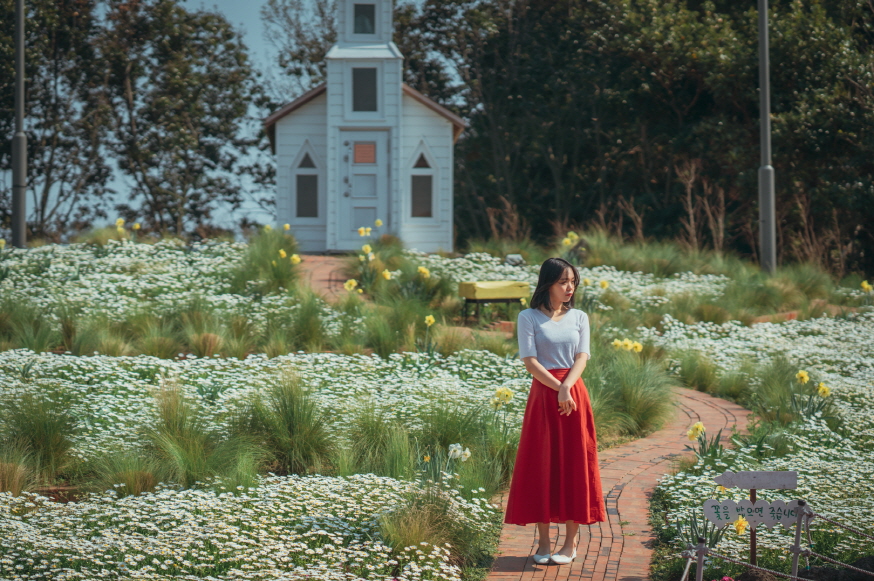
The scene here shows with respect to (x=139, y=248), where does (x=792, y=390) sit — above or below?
below

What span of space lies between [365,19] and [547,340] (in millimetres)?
15904

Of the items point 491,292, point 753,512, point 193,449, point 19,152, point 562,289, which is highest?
point 19,152

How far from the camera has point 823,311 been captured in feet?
48.4

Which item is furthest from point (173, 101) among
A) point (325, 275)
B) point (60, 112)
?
point (325, 275)

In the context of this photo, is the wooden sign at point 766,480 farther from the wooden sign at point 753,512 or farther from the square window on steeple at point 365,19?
the square window on steeple at point 365,19

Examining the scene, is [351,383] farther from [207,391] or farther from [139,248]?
[139,248]

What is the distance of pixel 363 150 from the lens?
19.9 metres

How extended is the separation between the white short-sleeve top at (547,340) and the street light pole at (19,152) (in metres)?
14.5

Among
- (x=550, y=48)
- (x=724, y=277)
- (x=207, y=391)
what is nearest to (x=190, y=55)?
(x=550, y=48)

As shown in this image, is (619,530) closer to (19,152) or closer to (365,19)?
(19,152)

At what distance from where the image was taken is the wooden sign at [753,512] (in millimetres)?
4652

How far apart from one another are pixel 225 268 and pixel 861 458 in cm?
987

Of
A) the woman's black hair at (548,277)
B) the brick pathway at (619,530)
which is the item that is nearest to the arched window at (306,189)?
the brick pathway at (619,530)

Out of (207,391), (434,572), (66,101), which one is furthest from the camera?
(66,101)
